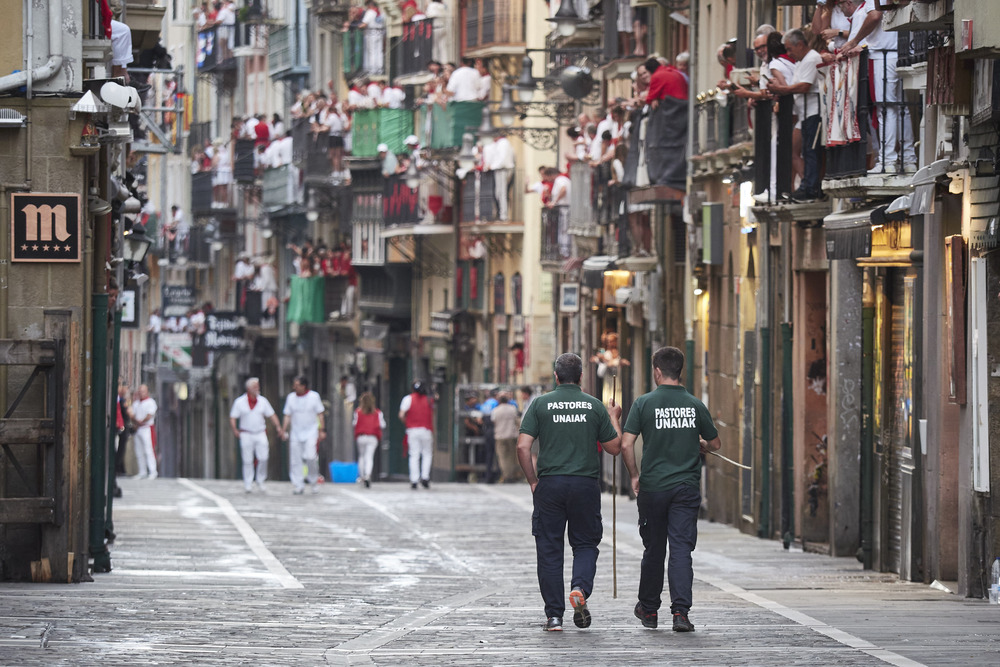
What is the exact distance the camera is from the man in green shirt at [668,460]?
14.4 meters

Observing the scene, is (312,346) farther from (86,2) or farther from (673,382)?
(673,382)

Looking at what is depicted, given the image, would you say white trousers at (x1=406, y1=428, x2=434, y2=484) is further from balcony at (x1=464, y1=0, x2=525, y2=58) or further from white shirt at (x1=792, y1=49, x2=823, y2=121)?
balcony at (x1=464, y1=0, x2=525, y2=58)

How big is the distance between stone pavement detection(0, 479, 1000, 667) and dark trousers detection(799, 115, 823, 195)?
3745 mm

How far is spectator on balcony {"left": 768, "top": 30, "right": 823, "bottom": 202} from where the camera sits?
23359 mm

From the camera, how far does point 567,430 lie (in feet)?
47.6

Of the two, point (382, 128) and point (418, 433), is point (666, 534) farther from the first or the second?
point (382, 128)

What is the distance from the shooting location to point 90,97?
17.9 m

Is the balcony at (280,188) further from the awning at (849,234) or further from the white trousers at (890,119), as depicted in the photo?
the white trousers at (890,119)

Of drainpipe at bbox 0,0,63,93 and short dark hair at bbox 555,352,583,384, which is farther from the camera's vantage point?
drainpipe at bbox 0,0,63,93

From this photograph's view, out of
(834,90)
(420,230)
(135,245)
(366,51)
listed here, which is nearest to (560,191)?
(420,230)

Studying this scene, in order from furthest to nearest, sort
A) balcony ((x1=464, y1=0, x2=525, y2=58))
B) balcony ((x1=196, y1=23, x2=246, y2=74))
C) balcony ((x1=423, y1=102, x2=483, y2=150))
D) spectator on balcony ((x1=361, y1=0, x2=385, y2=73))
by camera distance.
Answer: balcony ((x1=196, y1=23, x2=246, y2=74)), spectator on balcony ((x1=361, y1=0, x2=385, y2=73)), balcony ((x1=423, y1=102, x2=483, y2=150)), balcony ((x1=464, y1=0, x2=525, y2=58))

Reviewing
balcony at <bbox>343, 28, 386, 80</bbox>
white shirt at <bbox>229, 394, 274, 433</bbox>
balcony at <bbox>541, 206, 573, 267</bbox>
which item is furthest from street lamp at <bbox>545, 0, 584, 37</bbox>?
balcony at <bbox>343, 28, 386, 80</bbox>

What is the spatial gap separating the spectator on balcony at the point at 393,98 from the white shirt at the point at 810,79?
39.7 m


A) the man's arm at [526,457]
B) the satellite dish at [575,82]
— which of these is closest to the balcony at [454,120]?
the satellite dish at [575,82]
